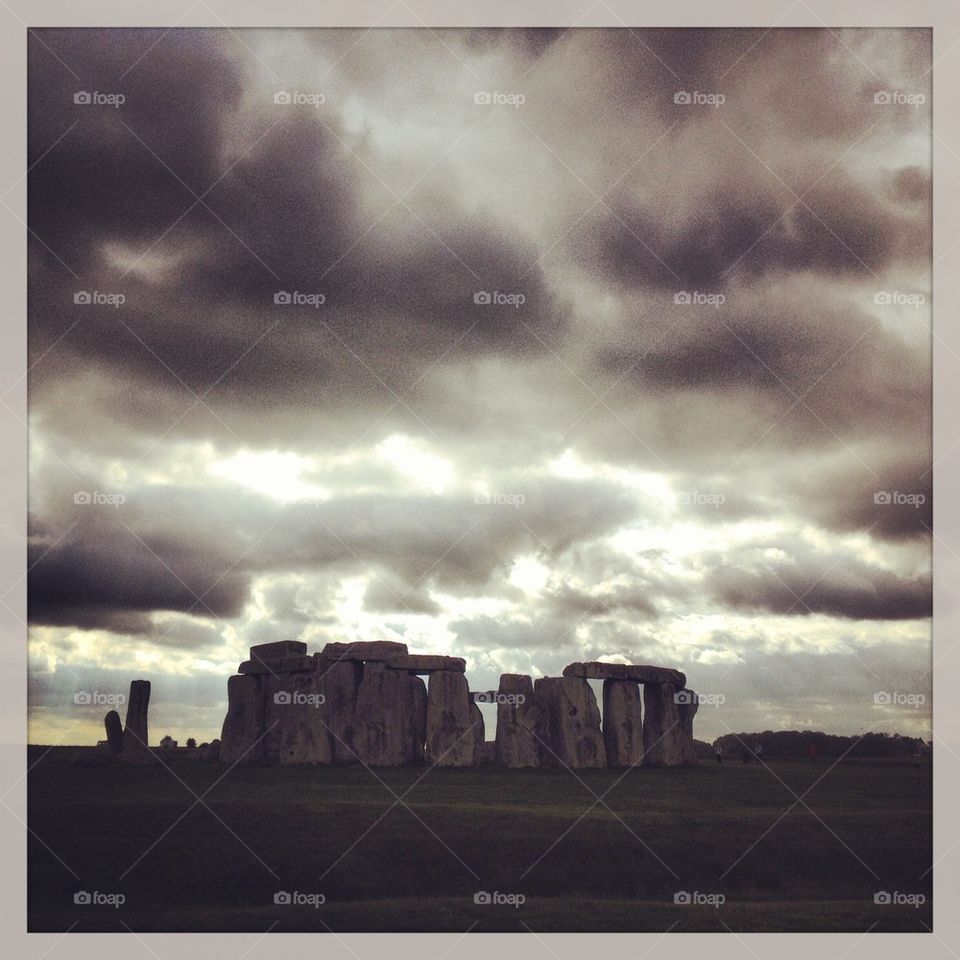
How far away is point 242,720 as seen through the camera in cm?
3008

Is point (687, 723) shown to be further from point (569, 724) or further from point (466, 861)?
point (466, 861)

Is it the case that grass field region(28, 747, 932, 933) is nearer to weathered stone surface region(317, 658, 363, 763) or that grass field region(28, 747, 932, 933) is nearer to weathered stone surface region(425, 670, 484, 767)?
weathered stone surface region(425, 670, 484, 767)

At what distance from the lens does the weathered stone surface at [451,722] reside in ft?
89.6

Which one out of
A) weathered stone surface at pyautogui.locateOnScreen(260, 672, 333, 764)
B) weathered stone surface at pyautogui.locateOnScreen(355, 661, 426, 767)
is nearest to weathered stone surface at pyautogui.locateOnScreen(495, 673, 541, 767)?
weathered stone surface at pyautogui.locateOnScreen(355, 661, 426, 767)

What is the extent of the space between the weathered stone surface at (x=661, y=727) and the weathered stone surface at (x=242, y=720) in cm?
957

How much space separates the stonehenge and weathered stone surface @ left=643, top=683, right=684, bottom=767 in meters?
0.03

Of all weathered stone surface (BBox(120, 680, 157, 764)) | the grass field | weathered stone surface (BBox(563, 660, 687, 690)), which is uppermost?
weathered stone surface (BBox(563, 660, 687, 690))

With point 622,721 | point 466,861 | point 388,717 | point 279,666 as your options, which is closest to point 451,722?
point 388,717

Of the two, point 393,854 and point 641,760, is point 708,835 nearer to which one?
point 393,854

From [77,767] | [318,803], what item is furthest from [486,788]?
[77,767]

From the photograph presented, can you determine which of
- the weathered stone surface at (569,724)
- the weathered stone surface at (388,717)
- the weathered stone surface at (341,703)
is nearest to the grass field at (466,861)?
the weathered stone surface at (388,717)

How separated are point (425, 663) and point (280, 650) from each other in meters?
3.94

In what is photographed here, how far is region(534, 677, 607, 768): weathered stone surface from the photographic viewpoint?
27.6 m

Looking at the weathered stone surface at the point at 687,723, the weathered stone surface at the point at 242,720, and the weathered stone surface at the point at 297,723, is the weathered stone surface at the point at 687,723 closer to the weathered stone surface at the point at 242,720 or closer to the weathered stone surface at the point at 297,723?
the weathered stone surface at the point at 297,723
